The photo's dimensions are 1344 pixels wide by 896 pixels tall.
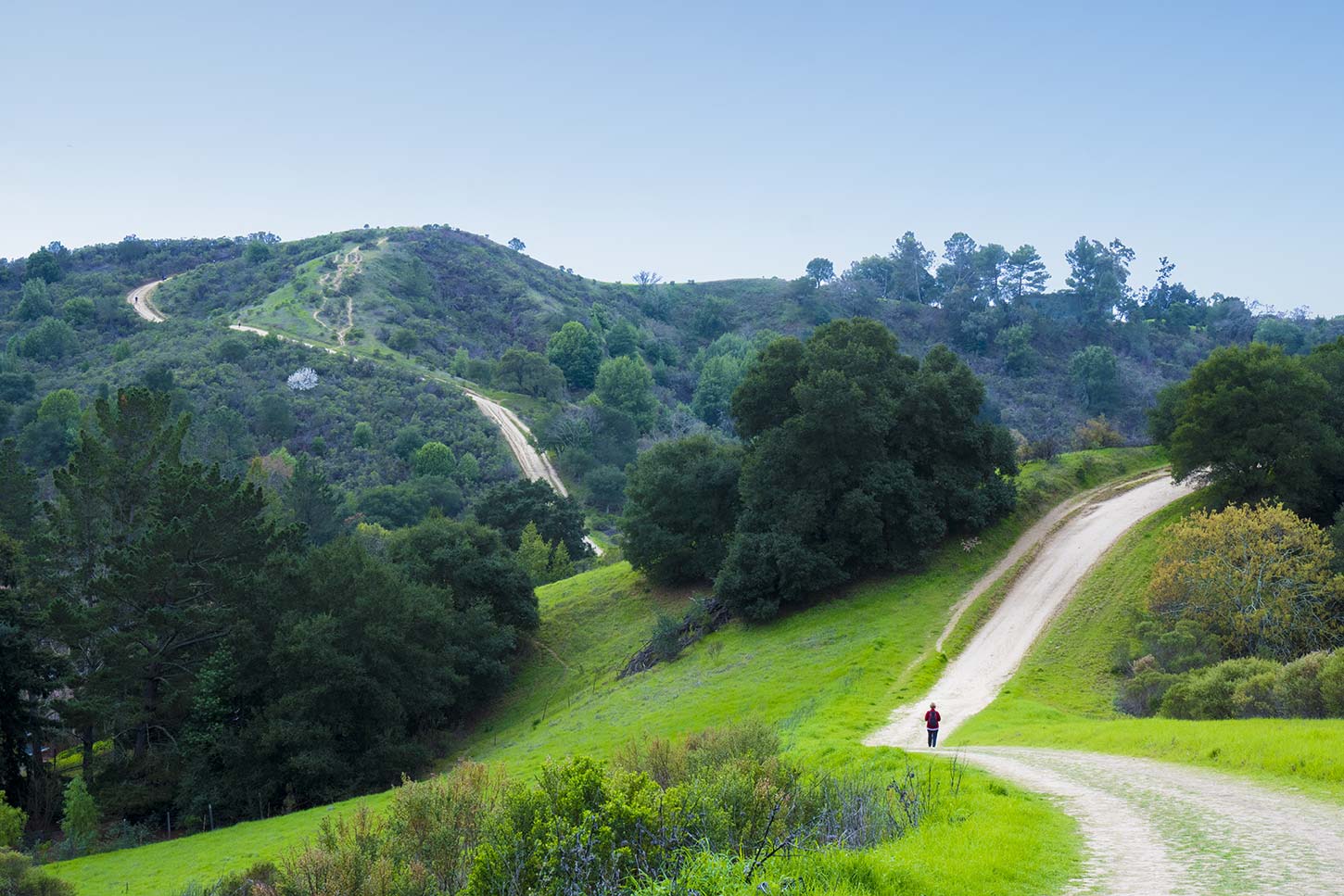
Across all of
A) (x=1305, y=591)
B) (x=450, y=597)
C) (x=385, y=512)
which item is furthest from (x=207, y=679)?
(x=385, y=512)

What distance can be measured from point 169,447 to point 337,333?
88112 mm

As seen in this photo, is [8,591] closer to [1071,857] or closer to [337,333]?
[1071,857]

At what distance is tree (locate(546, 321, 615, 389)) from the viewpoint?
137375 millimetres

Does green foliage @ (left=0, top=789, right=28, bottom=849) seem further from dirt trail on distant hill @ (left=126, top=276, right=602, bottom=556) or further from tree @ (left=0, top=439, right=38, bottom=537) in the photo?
dirt trail on distant hill @ (left=126, top=276, right=602, bottom=556)

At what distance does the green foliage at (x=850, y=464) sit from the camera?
39781mm

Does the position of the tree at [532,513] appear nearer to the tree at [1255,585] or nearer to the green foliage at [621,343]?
the tree at [1255,585]

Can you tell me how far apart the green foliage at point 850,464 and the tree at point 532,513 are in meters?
25.9

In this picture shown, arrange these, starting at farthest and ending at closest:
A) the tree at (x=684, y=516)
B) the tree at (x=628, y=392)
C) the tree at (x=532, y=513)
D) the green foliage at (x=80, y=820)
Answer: the tree at (x=628, y=392), the tree at (x=532, y=513), the tree at (x=684, y=516), the green foliage at (x=80, y=820)

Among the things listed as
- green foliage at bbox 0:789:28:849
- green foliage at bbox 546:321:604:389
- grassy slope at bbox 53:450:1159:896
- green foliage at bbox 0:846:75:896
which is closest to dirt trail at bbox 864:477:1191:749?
grassy slope at bbox 53:450:1159:896

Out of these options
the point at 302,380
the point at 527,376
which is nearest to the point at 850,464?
the point at 302,380

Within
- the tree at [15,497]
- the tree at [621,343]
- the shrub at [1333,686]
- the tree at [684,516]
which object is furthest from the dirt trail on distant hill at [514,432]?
the shrub at [1333,686]

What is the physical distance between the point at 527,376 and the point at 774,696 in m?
98.2

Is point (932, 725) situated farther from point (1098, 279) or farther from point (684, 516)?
point (1098, 279)

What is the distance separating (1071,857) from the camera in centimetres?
1158
